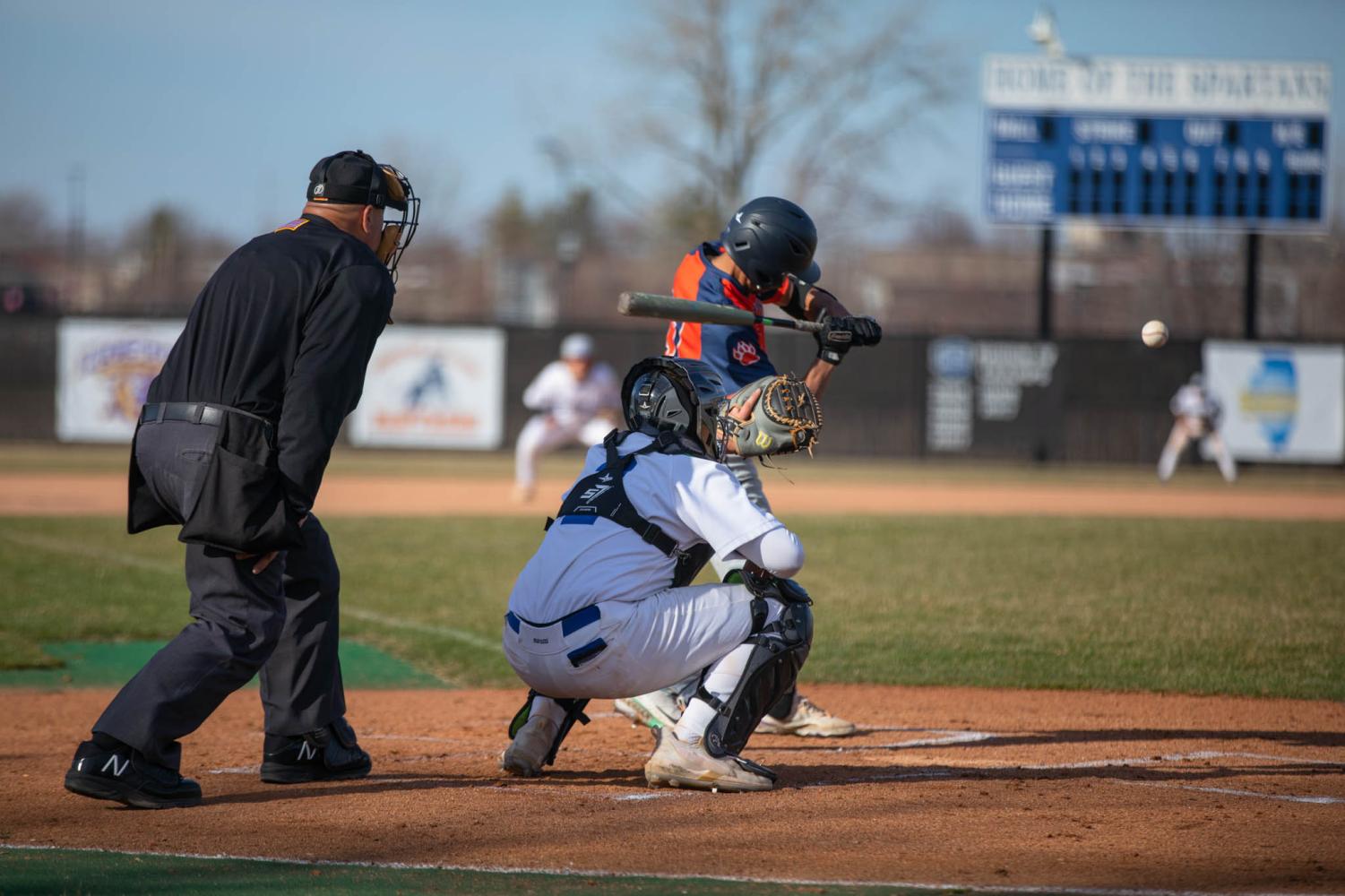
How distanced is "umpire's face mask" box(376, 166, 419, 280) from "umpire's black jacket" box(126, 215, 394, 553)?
0.40m

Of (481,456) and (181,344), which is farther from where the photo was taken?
(481,456)

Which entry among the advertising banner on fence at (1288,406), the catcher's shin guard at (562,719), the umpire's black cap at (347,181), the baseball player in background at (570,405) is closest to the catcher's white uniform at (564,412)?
the baseball player in background at (570,405)

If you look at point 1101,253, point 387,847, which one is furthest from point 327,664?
point 1101,253

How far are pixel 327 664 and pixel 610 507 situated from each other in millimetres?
1201

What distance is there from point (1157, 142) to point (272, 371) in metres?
23.5

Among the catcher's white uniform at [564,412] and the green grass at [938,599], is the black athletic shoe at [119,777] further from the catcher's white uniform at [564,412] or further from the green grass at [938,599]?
the catcher's white uniform at [564,412]

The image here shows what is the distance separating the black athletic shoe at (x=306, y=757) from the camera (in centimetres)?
501

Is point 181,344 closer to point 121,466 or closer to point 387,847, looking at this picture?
point 387,847

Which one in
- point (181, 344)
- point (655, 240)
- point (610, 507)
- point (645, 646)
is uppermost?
point (655, 240)

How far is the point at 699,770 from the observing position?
4770 mm

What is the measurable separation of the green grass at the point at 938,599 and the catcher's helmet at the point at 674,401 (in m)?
3.59

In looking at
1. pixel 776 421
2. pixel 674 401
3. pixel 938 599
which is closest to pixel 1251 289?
pixel 938 599

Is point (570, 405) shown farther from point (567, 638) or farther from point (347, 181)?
point (567, 638)

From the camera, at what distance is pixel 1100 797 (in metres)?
4.86
